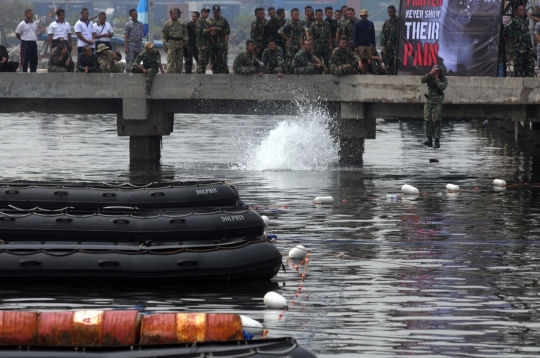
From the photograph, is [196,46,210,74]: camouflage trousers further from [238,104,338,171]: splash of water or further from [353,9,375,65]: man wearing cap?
[353,9,375,65]: man wearing cap

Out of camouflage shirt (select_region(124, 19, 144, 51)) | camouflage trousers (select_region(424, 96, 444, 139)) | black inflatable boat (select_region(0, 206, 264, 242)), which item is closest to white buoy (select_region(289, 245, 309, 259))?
black inflatable boat (select_region(0, 206, 264, 242))

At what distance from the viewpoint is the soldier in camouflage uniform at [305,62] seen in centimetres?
3098

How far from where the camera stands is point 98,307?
16156 millimetres

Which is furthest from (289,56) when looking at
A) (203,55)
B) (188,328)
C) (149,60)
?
(188,328)

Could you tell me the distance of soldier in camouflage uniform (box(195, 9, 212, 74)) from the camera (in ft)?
103

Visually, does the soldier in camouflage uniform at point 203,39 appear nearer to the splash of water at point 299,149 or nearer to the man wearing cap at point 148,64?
the man wearing cap at point 148,64

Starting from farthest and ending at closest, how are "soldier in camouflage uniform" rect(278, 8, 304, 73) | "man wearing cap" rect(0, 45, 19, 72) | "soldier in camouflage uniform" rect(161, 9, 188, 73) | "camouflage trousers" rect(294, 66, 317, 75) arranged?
"man wearing cap" rect(0, 45, 19, 72)
"soldier in camouflage uniform" rect(161, 9, 188, 73)
"soldier in camouflage uniform" rect(278, 8, 304, 73)
"camouflage trousers" rect(294, 66, 317, 75)

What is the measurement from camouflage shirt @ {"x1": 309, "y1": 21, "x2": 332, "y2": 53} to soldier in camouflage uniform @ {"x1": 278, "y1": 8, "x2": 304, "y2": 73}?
1.77ft

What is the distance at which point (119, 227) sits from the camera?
18969mm

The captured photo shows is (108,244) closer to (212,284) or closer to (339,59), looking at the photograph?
(212,284)

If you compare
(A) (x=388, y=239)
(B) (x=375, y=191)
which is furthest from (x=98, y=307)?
(B) (x=375, y=191)

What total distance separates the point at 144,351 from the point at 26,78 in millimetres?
21071

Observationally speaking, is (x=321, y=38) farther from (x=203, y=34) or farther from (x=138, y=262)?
(x=138, y=262)

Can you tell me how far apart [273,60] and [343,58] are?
1789mm
